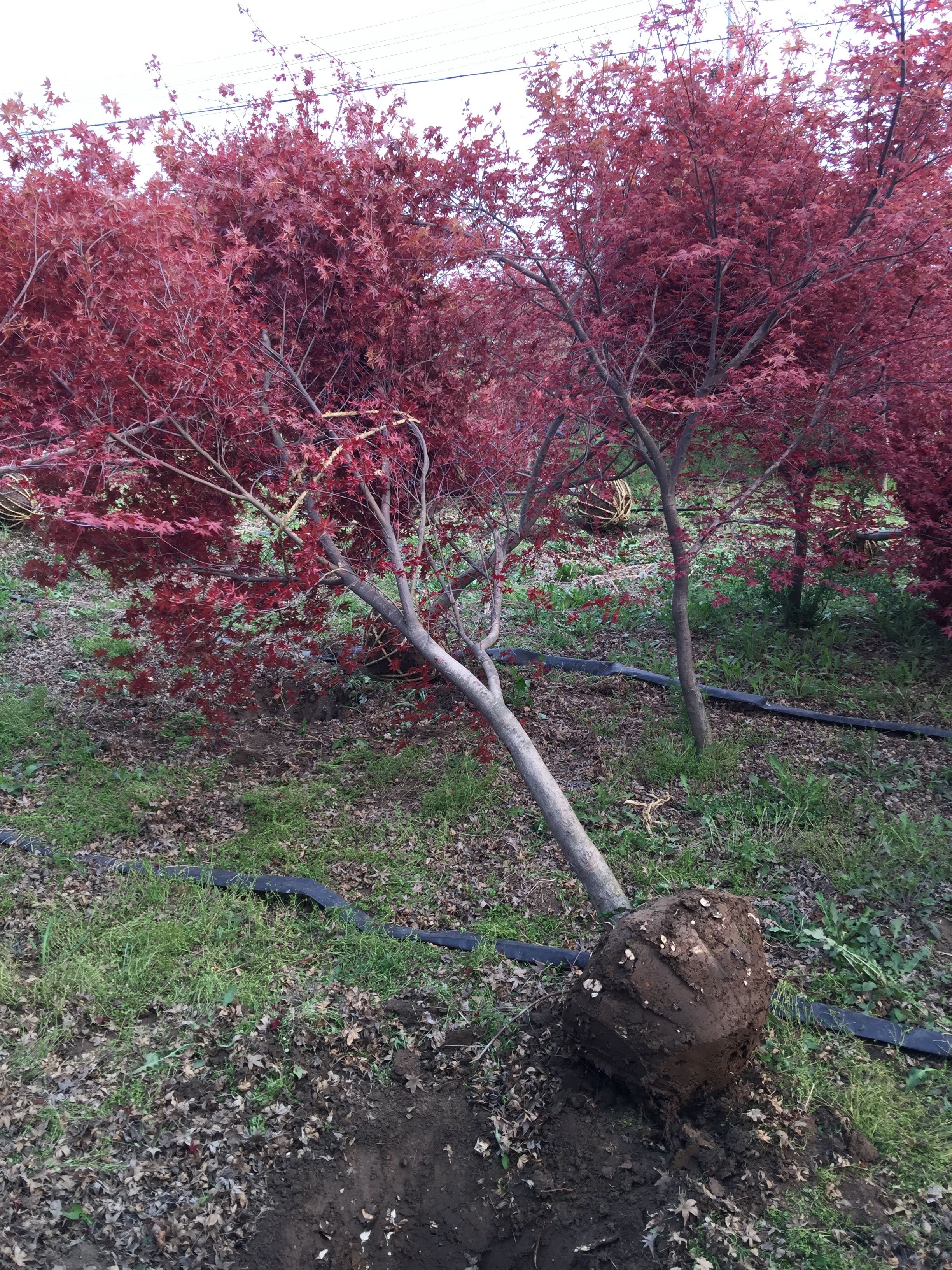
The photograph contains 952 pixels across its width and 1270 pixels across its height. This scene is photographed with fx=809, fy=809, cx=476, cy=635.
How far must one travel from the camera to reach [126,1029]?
9.46ft

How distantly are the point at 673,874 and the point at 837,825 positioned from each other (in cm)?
85

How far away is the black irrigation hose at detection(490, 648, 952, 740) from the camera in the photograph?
4.42 metres

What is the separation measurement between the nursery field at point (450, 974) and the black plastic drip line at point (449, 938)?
0.18ft

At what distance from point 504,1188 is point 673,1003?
711mm

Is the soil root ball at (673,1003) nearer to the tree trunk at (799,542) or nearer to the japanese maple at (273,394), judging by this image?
the japanese maple at (273,394)

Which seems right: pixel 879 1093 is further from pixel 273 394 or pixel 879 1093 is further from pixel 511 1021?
pixel 273 394

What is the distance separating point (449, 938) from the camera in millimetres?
3285

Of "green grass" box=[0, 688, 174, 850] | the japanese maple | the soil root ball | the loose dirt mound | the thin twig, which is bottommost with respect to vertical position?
the loose dirt mound

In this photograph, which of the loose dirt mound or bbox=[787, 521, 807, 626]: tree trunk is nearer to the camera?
the loose dirt mound

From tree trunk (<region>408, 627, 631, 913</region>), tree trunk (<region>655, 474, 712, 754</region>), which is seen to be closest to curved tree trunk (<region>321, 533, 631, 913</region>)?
tree trunk (<region>408, 627, 631, 913</region>)

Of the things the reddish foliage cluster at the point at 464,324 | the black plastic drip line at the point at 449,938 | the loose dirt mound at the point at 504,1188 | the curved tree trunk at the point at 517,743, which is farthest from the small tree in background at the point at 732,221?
the loose dirt mound at the point at 504,1188

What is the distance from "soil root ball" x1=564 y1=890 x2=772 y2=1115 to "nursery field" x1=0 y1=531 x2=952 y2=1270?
0.37 ft

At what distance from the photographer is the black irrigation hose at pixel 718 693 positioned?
14.5ft

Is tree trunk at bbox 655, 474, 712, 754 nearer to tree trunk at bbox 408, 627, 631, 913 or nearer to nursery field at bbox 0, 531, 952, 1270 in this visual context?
nursery field at bbox 0, 531, 952, 1270
